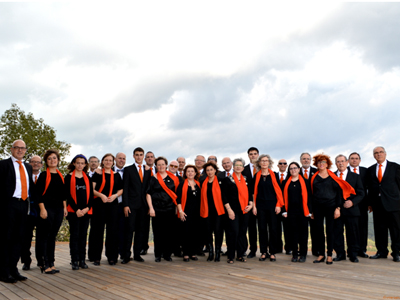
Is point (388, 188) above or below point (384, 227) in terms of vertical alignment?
above

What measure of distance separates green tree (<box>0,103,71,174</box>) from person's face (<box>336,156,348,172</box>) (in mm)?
10745

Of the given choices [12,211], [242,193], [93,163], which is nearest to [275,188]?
[242,193]

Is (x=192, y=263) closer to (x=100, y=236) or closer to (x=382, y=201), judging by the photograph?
(x=100, y=236)

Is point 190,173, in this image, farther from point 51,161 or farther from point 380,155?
point 380,155

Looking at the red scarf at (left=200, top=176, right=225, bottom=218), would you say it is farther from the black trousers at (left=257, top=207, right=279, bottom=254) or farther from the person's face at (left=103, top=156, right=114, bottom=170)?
the person's face at (left=103, top=156, right=114, bottom=170)

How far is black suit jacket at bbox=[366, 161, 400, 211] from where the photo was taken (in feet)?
20.7

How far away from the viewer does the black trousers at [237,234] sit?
5844mm

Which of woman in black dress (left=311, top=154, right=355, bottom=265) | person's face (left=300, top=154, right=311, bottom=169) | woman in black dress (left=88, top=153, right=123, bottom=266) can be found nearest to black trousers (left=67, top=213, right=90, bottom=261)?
woman in black dress (left=88, top=153, right=123, bottom=266)

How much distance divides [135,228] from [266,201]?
2.39 meters

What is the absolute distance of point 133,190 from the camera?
19.4 feet

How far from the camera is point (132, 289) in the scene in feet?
13.2

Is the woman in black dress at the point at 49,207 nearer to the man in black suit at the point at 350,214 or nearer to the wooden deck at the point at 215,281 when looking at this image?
the wooden deck at the point at 215,281

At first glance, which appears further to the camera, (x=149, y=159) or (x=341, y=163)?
(x=149, y=159)

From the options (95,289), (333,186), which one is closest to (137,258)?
(95,289)
